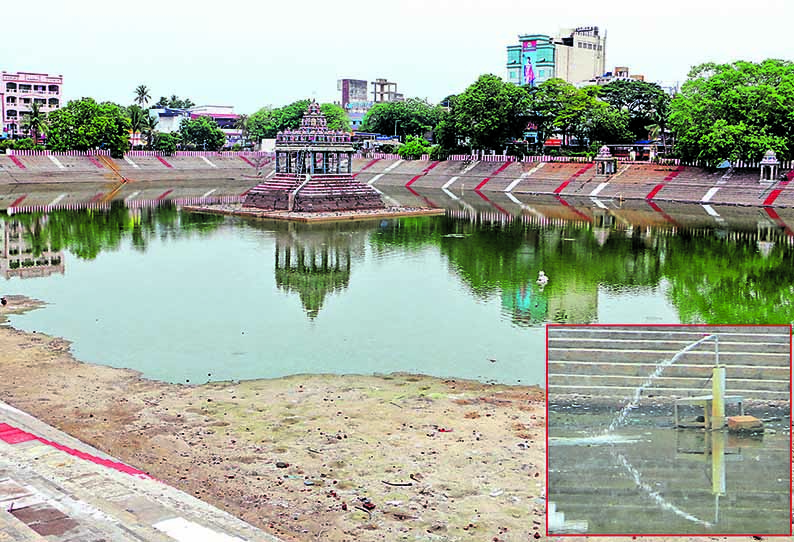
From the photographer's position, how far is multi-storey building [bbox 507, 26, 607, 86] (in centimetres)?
9862

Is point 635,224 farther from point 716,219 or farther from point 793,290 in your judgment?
point 793,290

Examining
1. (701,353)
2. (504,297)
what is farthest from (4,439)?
(504,297)

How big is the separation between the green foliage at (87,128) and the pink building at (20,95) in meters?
18.3

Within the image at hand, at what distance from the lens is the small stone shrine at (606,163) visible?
57469 mm

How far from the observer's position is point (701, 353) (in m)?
7.14

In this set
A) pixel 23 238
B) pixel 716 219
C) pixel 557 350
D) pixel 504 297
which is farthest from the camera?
pixel 716 219

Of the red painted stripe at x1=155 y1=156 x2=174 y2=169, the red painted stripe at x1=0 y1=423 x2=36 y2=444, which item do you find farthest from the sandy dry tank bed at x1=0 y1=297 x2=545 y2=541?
the red painted stripe at x1=155 y1=156 x2=174 y2=169

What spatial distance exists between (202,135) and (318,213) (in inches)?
1903

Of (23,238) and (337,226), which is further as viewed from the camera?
(337,226)

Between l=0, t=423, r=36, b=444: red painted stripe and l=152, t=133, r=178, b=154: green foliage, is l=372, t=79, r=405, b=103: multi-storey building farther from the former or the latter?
l=0, t=423, r=36, b=444: red painted stripe

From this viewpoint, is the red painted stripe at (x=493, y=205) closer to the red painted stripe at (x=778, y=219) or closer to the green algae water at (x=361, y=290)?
the green algae water at (x=361, y=290)

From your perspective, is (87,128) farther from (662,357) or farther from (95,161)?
(662,357)

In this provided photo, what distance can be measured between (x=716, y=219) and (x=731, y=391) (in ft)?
119

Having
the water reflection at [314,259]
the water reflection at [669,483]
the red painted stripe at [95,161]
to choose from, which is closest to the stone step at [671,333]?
the water reflection at [669,483]
